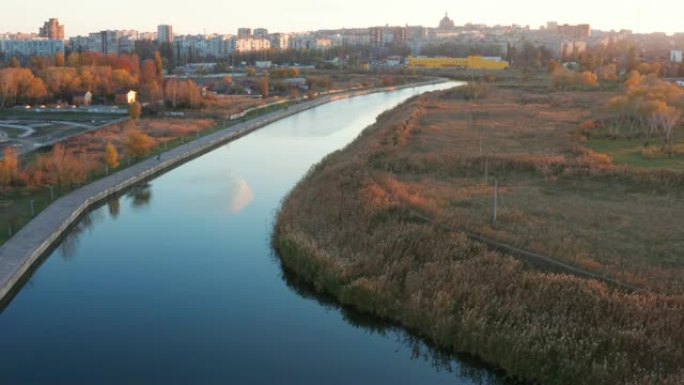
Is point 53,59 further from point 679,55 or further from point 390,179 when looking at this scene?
point 679,55

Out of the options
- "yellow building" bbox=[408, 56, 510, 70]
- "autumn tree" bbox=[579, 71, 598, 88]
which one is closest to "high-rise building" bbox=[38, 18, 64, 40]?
"yellow building" bbox=[408, 56, 510, 70]

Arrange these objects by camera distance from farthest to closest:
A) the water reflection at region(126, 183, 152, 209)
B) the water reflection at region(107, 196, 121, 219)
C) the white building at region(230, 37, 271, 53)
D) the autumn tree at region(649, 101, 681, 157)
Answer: the white building at region(230, 37, 271, 53) < the autumn tree at region(649, 101, 681, 157) < the water reflection at region(126, 183, 152, 209) < the water reflection at region(107, 196, 121, 219)

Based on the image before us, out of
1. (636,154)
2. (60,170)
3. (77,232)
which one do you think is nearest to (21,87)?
(60,170)

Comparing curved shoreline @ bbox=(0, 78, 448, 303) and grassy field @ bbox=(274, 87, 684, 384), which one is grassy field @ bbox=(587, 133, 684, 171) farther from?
curved shoreline @ bbox=(0, 78, 448, 303)

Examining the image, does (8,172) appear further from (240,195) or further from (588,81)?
(588,81)

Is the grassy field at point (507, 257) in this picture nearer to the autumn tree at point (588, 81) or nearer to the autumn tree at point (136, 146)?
the autumn tree at point (136, 146)

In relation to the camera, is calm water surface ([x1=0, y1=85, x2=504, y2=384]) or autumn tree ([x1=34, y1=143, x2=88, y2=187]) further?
autumn tree ([x1=34, y1=143, x2=88, y2=187])

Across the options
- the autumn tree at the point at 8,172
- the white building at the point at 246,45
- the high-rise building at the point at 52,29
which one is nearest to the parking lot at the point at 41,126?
the autumn tree at the point at 8,172
